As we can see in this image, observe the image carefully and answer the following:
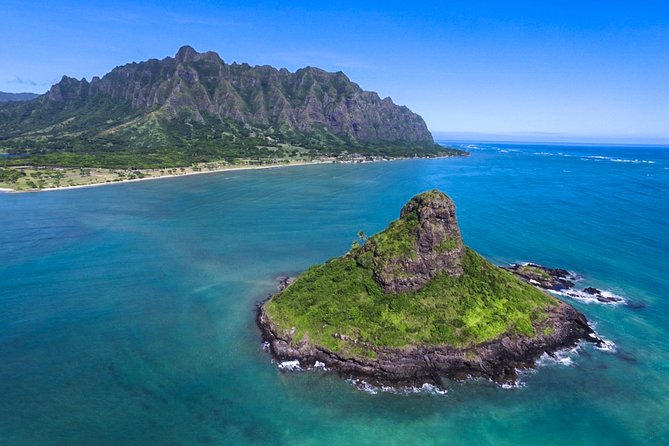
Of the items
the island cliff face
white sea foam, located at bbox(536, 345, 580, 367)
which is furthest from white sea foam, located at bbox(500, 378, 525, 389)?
white sea foam, located at bbox(536, 345, 580, 367)

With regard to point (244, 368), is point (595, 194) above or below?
above

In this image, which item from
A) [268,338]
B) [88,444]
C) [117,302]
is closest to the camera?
[88,444]

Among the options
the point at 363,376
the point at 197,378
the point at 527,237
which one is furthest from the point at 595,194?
the point at 197,378

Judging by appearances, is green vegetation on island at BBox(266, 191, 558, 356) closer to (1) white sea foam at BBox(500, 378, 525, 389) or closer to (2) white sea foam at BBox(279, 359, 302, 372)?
(2) white sea foam at BBox(279, 359, 302, 372)

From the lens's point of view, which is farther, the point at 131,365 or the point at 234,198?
the point at 234,198

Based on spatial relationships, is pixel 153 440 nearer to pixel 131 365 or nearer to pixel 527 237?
pixel 131 365

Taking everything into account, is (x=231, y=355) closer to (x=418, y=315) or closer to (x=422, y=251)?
(x=418, y=315)

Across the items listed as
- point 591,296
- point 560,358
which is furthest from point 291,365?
point 591,296
